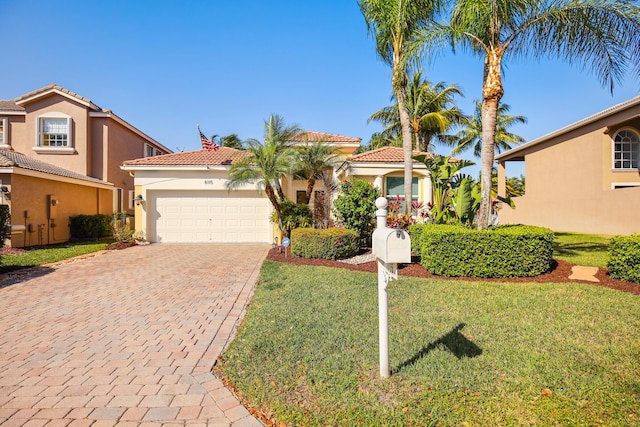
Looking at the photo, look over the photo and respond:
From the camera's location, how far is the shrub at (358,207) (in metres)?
12.0

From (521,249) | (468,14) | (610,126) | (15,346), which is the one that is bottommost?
(15,346)

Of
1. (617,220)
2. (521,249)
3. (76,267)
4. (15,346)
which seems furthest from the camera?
(617,220)

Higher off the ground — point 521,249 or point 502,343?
point 521,249

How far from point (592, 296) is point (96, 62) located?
17.5 m

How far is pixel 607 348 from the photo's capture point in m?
3.99

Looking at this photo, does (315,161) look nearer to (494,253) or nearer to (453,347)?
(494,253)

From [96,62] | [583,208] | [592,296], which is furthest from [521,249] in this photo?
[96,62]

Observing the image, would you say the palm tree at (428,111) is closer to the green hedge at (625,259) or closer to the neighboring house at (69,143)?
the green hedge at (625,259)

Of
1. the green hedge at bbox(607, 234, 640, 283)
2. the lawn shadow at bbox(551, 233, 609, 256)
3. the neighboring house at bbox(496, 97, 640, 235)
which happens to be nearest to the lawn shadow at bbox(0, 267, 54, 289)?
the green hedge at bbox(607, 234, 640, 283)

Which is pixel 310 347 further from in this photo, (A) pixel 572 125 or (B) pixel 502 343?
(A) pixel 572 125

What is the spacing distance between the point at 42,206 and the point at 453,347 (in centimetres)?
1848

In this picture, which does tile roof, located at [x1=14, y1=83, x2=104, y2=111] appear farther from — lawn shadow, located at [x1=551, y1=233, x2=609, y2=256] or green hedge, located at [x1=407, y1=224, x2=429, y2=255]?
lawn shadow, located at [x1=551, y1=233, x2=609, y2=256]

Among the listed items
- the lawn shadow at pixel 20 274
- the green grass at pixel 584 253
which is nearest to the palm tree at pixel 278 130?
the lawn shadow at pixel 20 274

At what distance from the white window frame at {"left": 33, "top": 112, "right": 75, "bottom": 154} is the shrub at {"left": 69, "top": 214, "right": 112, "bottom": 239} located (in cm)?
467
